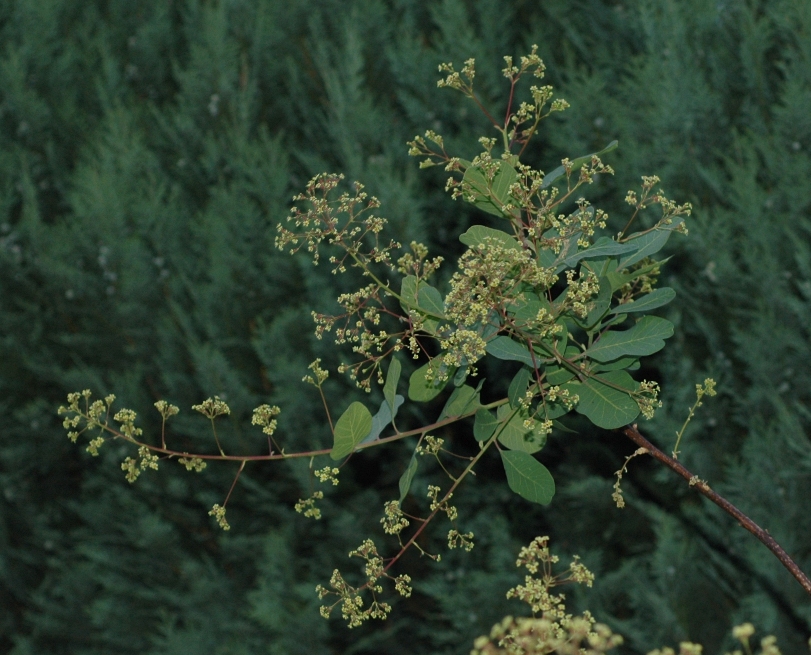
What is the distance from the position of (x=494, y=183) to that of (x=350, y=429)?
338 mm

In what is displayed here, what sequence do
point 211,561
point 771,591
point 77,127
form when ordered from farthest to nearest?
point 77,127 < point 211,561 < point 771,591

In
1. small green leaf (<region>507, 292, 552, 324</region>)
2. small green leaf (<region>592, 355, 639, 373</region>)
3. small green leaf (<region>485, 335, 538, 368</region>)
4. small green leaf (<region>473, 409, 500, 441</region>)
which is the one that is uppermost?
small green leaf (<region>507, 292, 552, 324</region>)

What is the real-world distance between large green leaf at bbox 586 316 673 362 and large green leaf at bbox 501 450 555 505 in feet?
0.48

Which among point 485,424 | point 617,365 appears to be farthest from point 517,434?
point 617,365

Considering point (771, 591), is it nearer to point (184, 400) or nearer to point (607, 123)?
point (607, 123)

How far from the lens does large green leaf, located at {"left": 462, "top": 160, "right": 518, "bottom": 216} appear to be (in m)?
1.13

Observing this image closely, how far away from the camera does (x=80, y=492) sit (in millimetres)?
4047

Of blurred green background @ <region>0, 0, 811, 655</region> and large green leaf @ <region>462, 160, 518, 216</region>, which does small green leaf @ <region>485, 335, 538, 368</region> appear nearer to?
large green leaf @ <region>462, 160, 518, 216</region>

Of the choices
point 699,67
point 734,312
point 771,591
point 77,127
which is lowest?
point 771,591

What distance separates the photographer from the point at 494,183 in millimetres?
1158

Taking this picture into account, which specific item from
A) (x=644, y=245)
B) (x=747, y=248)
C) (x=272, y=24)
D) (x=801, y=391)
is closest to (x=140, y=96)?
(x=272, y=24)

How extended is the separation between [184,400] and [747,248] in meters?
2.07

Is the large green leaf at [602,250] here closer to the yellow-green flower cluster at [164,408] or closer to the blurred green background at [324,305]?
the yellow-green flower cluster at [164,408]

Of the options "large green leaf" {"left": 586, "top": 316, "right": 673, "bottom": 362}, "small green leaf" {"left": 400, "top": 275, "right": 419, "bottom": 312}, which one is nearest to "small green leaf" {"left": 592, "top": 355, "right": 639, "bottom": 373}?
"large green leaf" {"left": 586, "top": 316, "right": 673, "bottom": 362}
